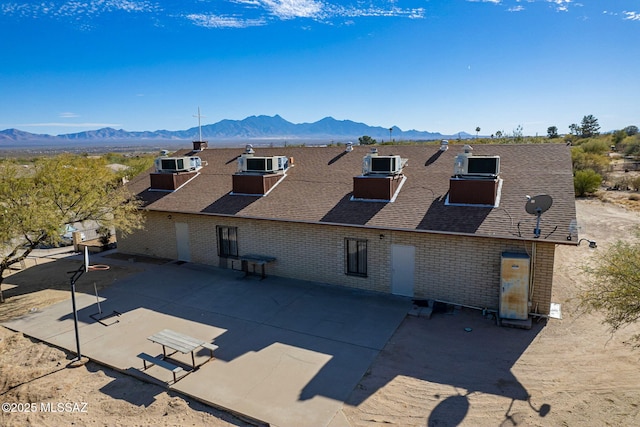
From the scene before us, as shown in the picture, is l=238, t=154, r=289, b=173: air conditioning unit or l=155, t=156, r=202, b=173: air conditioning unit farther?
l=155, t=156, r=202, b=173: air conditioning unit

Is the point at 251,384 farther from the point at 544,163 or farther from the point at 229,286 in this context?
the point at 544,163

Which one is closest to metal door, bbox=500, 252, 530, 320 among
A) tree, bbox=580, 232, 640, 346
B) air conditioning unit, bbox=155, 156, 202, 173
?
tree, bbox=580, 232, 640, 346

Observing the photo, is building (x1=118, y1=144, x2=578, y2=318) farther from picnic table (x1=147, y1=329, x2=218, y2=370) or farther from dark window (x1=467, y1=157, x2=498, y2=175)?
picnic table (x1=147, y1=329, x2=218, y2=370)

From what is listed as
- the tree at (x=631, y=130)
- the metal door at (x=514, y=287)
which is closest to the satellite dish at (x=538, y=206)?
the metal door at (x=514, y=287)

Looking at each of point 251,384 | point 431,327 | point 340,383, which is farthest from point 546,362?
point 251,384

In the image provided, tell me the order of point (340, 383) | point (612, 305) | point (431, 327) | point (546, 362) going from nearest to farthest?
point (612, 305) → point (340, 383) → point (546, 362) → point (431, 327)

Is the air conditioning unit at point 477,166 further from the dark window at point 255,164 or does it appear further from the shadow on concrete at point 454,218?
the dark window at point 255,164
